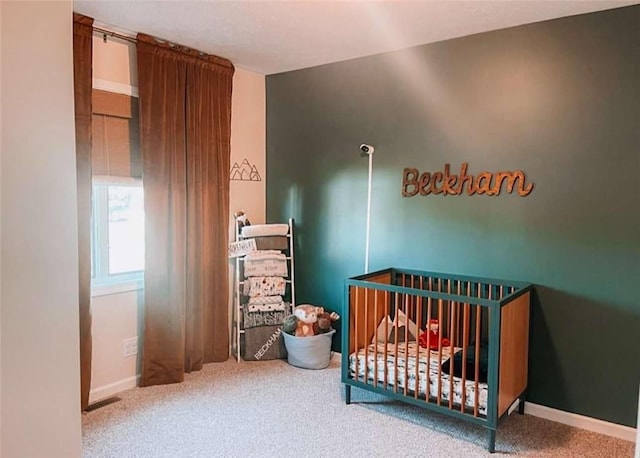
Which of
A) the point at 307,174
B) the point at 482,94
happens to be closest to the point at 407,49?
the point at 482,94

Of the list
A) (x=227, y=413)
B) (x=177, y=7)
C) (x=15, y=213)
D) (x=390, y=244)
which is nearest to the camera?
(x=15, y=213)

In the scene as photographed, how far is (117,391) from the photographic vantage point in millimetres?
3193

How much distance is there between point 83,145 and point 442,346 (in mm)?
2456

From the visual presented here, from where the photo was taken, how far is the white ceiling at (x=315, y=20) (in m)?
2.62

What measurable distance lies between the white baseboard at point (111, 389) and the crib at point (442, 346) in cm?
144

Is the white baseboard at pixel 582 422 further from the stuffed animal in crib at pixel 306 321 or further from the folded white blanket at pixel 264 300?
the folded white blanket at pixel 264 300

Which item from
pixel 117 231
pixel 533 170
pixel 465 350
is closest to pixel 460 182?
pixel 533 170

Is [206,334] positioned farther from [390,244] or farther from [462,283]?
[462,283]

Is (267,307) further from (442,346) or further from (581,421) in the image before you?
(581,421)

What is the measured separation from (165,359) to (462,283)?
208 centimetres

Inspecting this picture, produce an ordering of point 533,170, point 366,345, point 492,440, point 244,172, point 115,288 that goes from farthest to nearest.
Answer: point 244,172 → point 115,288 → point 366,345 → point 533,170 → point 492,440

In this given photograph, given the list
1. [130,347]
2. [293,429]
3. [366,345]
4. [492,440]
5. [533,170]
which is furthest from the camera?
[130,347]

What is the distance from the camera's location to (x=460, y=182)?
10.5 feet

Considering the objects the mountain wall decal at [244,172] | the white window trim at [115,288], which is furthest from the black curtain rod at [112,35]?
the white window trim at [115,288]
